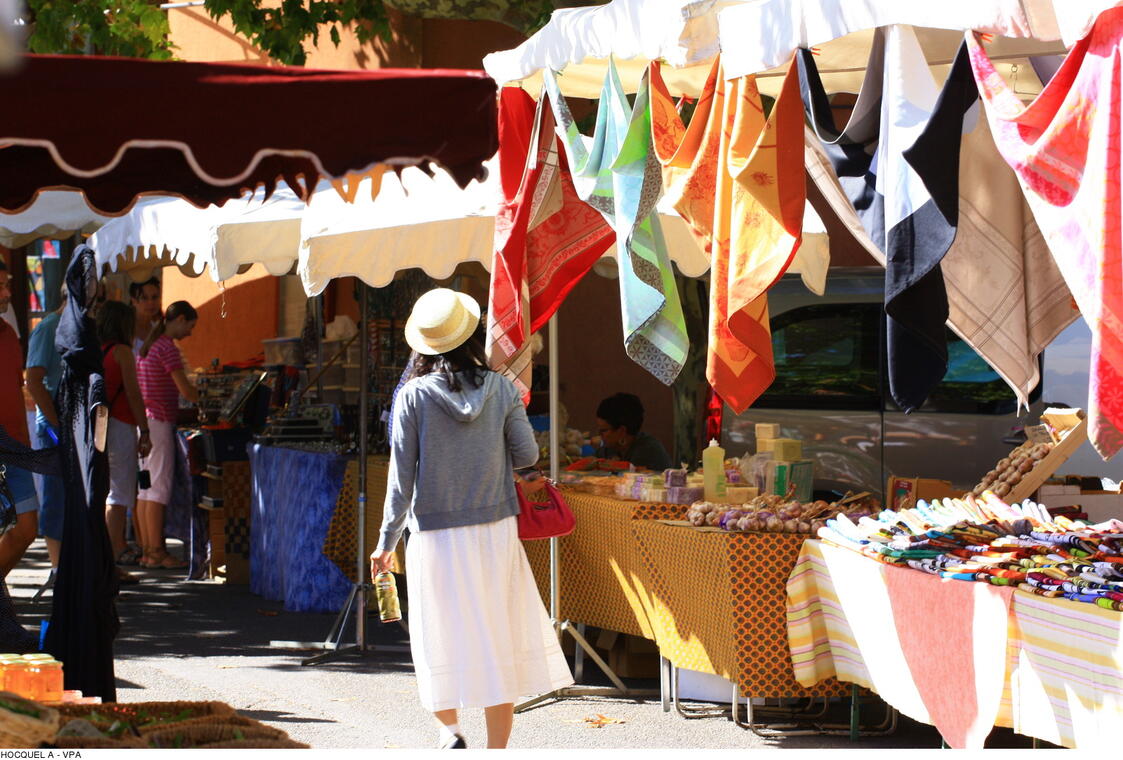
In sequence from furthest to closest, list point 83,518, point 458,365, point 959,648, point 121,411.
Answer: point 121,411 → point 83,518 → point 458,365 → point 959,648

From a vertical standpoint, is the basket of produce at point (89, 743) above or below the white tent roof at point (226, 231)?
below

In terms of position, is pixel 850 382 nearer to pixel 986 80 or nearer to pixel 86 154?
pixel 986 80

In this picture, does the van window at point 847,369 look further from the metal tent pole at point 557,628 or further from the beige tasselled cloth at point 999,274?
the beige tasselled cloth at point 999,274

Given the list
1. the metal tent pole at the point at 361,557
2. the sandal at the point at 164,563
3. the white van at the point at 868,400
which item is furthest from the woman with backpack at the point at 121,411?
the white van at the point at 868,400

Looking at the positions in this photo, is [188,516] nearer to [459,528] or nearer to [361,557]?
[361,557]

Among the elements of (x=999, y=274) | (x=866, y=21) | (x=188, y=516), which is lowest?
(x=188, y=516)

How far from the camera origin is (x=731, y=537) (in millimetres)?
→ 6422

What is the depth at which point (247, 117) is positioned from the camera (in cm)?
473

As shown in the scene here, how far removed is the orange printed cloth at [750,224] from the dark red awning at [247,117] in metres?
0.88

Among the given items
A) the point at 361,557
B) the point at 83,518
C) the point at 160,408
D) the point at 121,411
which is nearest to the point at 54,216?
the point at 160,408

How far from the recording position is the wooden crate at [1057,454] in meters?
6.78

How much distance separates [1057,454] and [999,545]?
4.37 ft

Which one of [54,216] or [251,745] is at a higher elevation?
[54,216]

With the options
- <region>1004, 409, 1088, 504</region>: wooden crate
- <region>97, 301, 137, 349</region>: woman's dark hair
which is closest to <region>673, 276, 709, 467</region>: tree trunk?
<region>97, 301, 137, 349</region>: woman's dark hair
